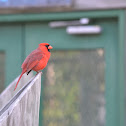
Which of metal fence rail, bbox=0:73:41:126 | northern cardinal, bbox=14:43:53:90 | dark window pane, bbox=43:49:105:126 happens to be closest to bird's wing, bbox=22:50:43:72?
northern cardinal, bbox=14:43:53:90

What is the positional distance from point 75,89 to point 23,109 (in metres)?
2.14

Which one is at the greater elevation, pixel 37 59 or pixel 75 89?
pixel 37 59

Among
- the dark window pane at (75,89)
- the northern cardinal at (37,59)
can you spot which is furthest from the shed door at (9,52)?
the northern cardinal at (37,59)

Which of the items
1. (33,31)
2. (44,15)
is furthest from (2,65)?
(44,15)

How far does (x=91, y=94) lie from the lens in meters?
2.98

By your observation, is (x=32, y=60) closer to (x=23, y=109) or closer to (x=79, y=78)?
(x=23, y=109)

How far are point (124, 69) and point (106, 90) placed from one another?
0.29 m

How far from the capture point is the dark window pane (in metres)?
2.97

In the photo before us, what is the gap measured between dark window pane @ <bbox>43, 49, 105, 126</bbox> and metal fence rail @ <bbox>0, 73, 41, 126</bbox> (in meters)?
1.97

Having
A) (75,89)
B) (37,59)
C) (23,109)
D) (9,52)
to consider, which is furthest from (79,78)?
(23,109)

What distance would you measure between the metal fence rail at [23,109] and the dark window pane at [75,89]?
6.47 feet

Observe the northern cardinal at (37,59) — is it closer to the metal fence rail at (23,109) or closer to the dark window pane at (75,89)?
the metal fence rail at (23,109)

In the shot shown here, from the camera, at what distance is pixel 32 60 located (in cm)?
178

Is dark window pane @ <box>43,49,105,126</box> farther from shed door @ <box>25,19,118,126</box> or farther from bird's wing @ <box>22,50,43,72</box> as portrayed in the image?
bird's wing @ <box>22,50,43,72</box>
